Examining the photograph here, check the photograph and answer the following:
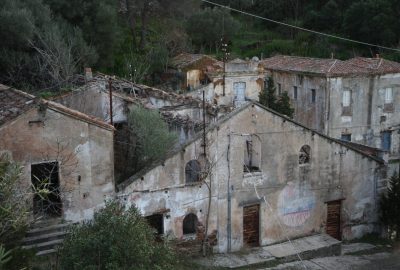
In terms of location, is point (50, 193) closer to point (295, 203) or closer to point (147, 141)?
point (147, 141)

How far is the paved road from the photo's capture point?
1809 centimetres

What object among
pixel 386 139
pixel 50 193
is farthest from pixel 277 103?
pixel 50 193

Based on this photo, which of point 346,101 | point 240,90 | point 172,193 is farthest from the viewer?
point 240,90

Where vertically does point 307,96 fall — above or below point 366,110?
above

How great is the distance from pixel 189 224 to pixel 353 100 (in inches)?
731

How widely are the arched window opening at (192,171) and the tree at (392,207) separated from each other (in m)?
7.70

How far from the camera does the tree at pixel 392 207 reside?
2111 centimetres

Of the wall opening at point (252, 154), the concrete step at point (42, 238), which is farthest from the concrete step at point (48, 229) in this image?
the wall opening at point (252, 154)

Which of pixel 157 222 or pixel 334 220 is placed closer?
pixel 157 222

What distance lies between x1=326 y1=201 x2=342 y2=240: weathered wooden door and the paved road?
1.48 meters

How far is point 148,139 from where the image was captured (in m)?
18.3

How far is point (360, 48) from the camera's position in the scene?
2053 inches

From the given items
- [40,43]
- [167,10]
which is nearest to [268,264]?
[40,43]

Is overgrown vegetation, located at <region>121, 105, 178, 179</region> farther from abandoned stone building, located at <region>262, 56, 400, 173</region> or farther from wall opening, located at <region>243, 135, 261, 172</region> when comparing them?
abandoned stone building, located at <region>262, 56, 400, 173</region>
